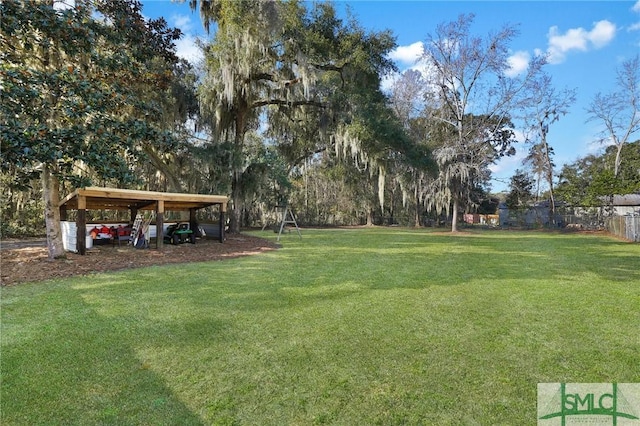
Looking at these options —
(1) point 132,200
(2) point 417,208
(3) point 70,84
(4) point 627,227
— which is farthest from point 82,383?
(2) point 417,208

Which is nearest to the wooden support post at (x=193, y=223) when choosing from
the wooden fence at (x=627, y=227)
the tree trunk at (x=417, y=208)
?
the tree trunk at (x=417, y=208)

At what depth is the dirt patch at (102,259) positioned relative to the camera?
5276mm

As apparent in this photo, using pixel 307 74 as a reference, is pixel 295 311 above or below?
below

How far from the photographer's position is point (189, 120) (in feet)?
41.6

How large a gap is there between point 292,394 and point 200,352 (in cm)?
88

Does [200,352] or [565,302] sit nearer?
[200,352]

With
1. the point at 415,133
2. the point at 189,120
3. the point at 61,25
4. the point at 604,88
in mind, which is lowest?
the point at 61,25

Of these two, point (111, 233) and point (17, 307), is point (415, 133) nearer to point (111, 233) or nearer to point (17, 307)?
point (111, 233)

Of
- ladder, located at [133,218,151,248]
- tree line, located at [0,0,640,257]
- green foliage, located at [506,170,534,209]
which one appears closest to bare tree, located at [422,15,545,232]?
tree line, located at [0,0,640,257]

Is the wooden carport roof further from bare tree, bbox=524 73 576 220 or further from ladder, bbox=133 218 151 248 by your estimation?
bare tree, bbox=524 73 576 220

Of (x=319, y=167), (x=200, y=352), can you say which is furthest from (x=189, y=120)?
(x=200, y=352)

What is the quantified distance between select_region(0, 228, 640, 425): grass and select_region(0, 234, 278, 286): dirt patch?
0.76 metres

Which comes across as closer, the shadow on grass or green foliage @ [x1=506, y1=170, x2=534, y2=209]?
the shadow on grass

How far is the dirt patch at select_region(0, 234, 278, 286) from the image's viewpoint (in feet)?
17.3
